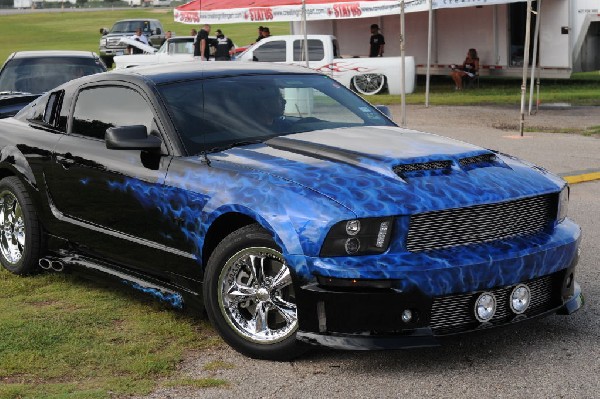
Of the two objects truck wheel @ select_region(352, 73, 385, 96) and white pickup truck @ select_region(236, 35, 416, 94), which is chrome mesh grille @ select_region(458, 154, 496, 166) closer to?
white pickup truck @ select_region(236, 35, 416, 94)

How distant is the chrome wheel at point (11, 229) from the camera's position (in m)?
7.68

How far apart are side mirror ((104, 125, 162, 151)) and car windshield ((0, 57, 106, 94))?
8.61 metres

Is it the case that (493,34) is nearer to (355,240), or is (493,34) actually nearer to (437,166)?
(437,166)

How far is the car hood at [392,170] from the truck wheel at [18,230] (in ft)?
6.64

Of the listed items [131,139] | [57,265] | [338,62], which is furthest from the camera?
[338,62]

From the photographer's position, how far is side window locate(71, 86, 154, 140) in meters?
6.56

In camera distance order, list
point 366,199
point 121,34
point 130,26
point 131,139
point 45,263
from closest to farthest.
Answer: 1. point 366,199
2. point 131,139
3. point 45,263
4. point 121,34
5. point 130,26

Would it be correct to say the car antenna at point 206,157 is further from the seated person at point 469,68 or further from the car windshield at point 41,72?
the seated person at point 469,68

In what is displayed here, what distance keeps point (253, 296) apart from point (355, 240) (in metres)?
0.72

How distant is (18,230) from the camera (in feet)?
25.2

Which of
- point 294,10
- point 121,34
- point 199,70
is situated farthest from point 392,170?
point 121,34

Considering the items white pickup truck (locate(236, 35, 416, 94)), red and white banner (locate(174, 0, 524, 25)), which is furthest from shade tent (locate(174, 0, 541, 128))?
white pickup truck (locate(236, 35, 416, 94))

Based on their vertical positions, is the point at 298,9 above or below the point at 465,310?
above

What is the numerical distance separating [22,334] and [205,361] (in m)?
1.21
